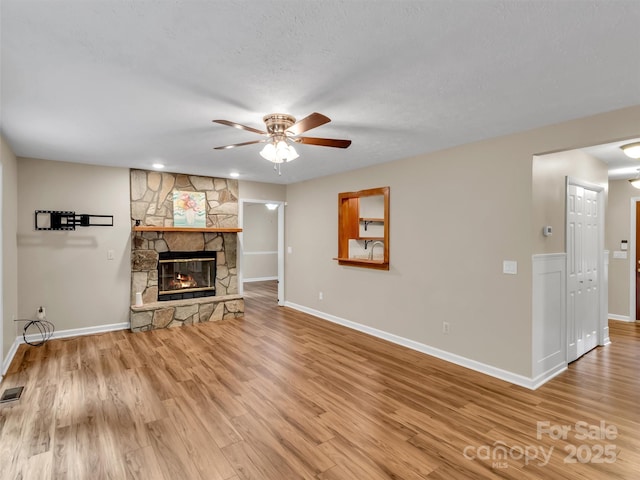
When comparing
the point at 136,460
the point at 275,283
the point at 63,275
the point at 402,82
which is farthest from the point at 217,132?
the point at 275,283

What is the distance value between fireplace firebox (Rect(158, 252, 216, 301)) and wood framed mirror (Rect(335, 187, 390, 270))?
2479 millimetres

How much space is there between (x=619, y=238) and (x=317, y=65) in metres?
6.55

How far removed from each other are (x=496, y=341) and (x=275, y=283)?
7049mm

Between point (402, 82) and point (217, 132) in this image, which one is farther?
point (217, 132)

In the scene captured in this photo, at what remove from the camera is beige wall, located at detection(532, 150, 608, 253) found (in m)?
3.21

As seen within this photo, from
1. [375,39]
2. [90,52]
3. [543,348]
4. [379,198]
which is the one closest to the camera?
[375,39]

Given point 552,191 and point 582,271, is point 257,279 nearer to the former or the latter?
point 582,271

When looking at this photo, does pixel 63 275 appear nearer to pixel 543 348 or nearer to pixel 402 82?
pixel 402 82

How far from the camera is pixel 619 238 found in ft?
18.6

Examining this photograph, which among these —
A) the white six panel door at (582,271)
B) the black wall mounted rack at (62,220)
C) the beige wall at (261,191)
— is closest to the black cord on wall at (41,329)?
the black wall mounted rack at (62,220)

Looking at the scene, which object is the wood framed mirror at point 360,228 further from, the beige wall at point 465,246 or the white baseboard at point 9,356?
the white baseboard at point 9,356

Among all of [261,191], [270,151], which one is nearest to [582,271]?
[270,151]

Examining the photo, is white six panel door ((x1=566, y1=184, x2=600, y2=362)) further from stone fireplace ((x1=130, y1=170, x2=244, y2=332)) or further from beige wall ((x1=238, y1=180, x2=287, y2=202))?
stone fireplace ((x1=130, y1=170, x2=244, y2=332))

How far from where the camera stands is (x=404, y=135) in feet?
11.0
